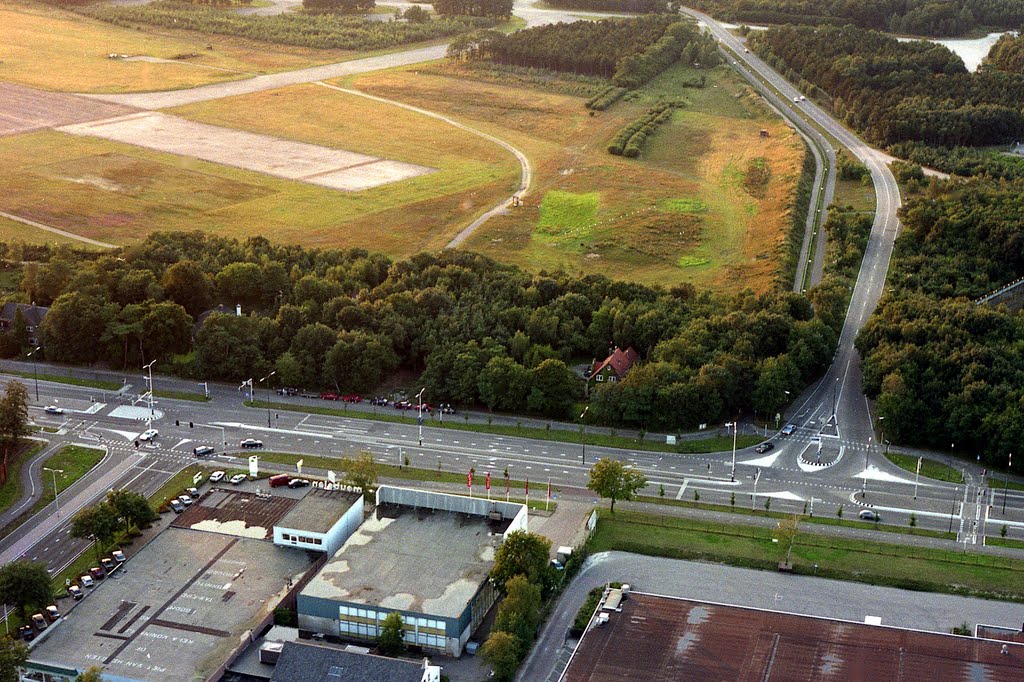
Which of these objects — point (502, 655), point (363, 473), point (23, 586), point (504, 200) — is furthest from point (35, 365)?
point (504, 200)

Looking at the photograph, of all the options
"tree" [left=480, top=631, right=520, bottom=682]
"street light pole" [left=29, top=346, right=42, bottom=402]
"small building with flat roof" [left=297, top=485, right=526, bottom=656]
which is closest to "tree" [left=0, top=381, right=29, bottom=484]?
"street light pole" [left=29, top=346, right=42, bottom=402]

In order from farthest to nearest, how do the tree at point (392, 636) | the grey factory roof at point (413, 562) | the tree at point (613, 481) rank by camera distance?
the tree at point (613, 481) < the grey factory roof at point (413, 562) < the tree at point (392, 636)

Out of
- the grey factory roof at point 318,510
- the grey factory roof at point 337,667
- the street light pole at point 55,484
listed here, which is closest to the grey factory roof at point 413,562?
the grey factory roof at point 318,510

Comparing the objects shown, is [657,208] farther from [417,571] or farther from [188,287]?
[417,571]

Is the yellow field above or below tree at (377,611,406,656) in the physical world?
above

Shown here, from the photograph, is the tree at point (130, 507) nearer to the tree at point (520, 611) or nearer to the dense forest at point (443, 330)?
the dense forest at point (443, 330)

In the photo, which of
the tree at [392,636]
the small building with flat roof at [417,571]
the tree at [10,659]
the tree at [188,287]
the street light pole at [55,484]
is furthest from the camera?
the tree at [188,287]

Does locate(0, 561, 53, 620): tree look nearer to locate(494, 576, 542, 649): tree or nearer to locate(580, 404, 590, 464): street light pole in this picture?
locate(494, 576, 542, 649): tree
